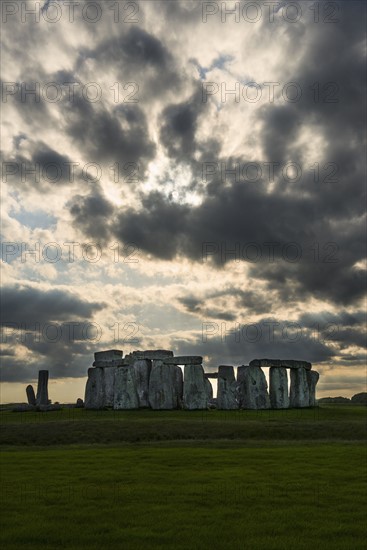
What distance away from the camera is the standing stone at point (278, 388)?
120 feet

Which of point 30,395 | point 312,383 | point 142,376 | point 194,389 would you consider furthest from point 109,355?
point 312,383

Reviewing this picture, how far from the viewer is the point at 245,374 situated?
36.3 m

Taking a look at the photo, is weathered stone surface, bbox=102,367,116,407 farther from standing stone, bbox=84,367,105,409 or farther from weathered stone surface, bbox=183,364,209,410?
weathered stone surface, bbox=183,364,209,410

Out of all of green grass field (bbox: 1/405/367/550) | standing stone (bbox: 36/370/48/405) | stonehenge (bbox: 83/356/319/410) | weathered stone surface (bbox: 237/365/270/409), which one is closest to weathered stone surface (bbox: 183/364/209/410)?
stonehenge (bbox: 83/356/319/410)

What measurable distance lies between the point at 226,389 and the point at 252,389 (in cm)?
163

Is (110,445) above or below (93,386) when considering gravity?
below

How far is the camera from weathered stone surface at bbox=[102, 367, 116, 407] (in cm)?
3794

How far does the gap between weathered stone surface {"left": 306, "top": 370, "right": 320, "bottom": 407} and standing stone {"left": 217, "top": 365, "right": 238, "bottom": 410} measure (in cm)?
632

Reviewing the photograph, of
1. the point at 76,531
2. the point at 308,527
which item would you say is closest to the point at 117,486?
the point at 76,531

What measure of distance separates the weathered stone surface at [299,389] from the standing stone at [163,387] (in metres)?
8.39

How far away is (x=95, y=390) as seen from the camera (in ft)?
121

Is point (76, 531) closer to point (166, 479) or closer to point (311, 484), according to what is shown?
point (166, 479)

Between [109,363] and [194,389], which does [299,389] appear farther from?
[109,363]

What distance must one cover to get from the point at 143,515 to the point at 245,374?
27453 millimetres
